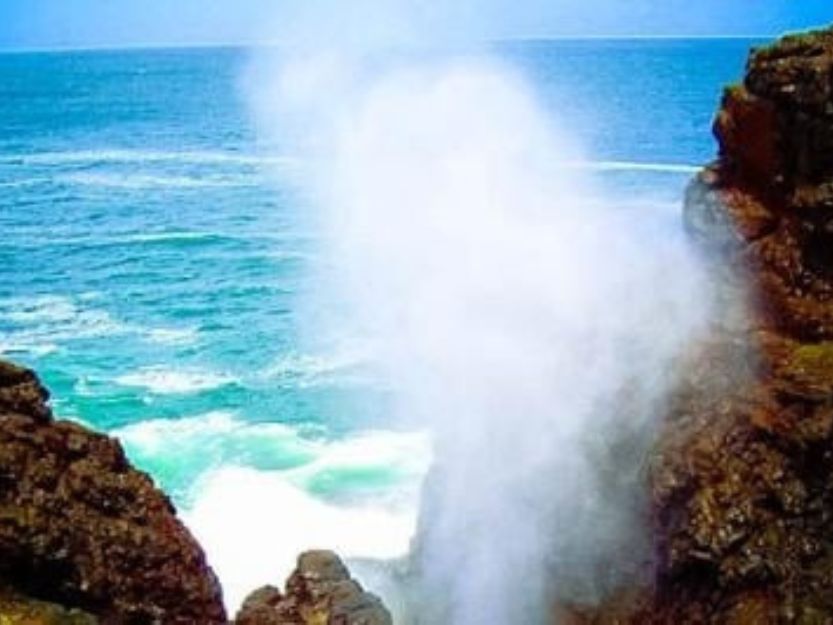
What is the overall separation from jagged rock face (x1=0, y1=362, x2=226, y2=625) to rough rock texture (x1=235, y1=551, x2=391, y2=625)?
189 cm

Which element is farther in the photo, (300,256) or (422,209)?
(300,256)

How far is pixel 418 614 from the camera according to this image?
2023 cm

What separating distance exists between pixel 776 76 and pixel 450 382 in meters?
14.3

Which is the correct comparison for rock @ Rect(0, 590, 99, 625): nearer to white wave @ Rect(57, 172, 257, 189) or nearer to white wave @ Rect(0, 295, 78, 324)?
white wave @ Rect(0, 295, 78, 324)

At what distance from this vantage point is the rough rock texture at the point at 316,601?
13625 mm

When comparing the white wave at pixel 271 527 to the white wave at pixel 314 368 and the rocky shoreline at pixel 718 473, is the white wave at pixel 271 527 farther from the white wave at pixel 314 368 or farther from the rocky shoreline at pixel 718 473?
the rocky shoreline at pixel 718 473

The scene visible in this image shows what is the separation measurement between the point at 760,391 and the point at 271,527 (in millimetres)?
19968

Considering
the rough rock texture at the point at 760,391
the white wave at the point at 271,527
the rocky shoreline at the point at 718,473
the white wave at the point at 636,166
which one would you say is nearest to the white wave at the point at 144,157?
the white wave at the point at 636,166

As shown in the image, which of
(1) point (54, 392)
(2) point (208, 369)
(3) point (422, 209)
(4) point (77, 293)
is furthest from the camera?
(4) point (77, 293)

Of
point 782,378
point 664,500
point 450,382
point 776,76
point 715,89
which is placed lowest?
point 664,500

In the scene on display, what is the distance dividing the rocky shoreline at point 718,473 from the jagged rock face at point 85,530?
16 mm

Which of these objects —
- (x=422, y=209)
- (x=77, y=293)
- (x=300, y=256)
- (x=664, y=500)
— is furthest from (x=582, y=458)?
(x=300, y=256)

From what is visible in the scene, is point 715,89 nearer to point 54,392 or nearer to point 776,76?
point 54,392

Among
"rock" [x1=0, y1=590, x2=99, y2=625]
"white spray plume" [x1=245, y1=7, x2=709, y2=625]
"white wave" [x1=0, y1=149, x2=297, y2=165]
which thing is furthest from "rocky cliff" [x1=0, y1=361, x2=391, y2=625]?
"white wave" [x1=0, y1=149, x2=297, y2=165]
